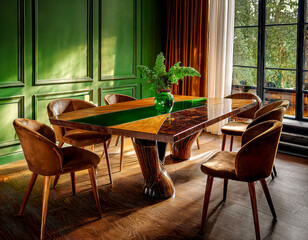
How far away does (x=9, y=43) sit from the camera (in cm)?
365

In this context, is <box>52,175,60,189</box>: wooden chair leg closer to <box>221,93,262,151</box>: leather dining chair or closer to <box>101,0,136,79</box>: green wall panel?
<box>221,93,262,151</box>: leather dining chair

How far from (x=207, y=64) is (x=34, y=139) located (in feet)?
12.4

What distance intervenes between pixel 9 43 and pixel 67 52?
31.8 inches

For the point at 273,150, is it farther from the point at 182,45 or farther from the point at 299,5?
the point at 182,45

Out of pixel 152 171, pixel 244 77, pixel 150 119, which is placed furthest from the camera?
pixel 244 77

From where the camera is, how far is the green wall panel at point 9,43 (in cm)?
358

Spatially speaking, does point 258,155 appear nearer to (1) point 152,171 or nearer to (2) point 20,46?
(1) point 152,171

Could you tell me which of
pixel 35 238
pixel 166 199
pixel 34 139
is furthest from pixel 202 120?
pixel 35 238

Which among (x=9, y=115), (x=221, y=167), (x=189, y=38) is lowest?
(x=221, y=167)

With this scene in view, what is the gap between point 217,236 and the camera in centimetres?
220

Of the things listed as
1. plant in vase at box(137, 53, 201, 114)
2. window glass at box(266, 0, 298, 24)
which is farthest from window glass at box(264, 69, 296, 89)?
plant in vase at box(137, 53, 201, 114)

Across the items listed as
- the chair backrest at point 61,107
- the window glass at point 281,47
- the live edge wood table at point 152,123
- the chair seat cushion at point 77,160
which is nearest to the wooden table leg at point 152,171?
the live edge wood table at point 152,123

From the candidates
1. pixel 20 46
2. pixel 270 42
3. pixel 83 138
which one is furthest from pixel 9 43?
pixel 270 42

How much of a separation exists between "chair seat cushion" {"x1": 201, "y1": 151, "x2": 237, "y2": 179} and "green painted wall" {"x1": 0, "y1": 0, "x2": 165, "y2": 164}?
8.17 feet
